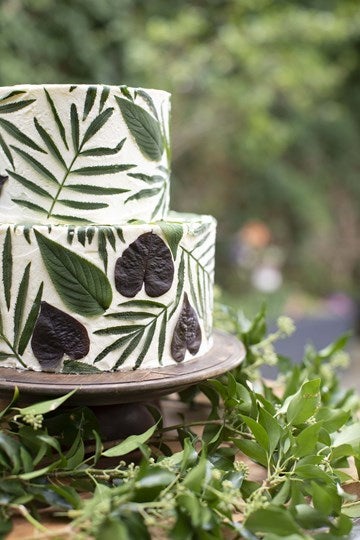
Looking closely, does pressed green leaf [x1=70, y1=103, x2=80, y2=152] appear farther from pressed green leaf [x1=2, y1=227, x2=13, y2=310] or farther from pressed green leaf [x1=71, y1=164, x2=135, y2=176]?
pressed green leaf [x1=2, y1=227, x2=13, y2=310]

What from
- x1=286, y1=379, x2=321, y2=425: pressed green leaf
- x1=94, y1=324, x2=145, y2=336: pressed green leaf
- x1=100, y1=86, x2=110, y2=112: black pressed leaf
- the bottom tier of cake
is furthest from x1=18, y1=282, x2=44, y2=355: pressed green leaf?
x1=286, y1=379, x2=321, y2=425: pressed green leaf

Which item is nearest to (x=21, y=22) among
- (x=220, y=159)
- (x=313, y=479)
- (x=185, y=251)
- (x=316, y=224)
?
(x=220, y=159)

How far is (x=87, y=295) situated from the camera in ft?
3.60

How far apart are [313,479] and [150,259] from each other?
1.40 feet

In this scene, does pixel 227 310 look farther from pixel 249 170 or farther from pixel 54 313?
pixel 249 170

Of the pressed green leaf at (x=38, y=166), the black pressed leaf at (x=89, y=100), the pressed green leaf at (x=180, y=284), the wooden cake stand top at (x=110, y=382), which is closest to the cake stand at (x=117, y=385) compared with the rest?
the wooden cake stand top at (x=110, y=382)

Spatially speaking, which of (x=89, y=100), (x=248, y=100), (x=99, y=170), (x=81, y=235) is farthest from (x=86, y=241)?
(x=248, y=100)

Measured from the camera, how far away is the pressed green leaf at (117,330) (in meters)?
1.11

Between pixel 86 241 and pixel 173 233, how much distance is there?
0.15 m

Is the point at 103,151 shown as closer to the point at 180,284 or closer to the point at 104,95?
the point at 104,95

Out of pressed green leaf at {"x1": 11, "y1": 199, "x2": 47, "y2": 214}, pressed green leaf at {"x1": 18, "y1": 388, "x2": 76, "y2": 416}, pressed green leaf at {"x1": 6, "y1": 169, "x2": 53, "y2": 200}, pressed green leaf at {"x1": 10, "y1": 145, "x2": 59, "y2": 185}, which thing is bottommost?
pressed green leaf at {"x1": 18, "y1": 388, "x2": 76, "y2": 416}

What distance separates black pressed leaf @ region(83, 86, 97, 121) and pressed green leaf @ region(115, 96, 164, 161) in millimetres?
42

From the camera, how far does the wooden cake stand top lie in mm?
1027

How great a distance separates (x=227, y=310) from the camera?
1.62m
